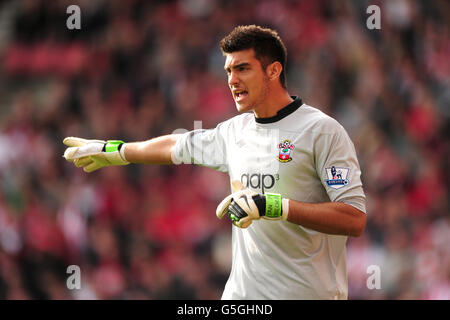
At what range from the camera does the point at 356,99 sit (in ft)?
23.0

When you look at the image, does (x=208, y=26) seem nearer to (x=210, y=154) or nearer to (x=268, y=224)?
(x=210, y=154)

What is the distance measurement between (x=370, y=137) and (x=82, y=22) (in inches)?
147

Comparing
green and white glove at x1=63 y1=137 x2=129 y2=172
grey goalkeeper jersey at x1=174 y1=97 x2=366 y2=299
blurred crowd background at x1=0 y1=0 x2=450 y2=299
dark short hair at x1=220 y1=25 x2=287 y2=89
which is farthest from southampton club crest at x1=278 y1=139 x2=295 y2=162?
blurred crowd background at x1=0 y1=0 x2=450 y2=299

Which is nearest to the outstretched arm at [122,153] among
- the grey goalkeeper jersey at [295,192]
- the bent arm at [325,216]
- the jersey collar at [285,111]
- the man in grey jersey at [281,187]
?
the man in grey jersey at [281,187]

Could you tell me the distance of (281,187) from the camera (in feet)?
10.7

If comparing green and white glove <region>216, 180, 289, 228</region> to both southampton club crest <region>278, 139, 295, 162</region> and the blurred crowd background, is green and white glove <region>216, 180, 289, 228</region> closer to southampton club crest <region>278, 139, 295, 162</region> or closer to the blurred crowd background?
southampton club crest <region>278, 139, 295, 162</region>

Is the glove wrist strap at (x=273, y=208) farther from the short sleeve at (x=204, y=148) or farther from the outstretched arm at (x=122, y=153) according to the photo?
the outstretched arm at (x=122, y=153)

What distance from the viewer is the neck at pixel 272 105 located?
339cm

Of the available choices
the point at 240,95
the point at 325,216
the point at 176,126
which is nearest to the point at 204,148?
the point at 240,95

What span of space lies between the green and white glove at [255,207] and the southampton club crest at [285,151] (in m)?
0.23

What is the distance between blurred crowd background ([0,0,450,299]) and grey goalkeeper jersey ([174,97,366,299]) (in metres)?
2.85

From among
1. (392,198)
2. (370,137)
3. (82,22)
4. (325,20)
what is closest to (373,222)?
(392,198)

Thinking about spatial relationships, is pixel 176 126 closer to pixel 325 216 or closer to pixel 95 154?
pixel 95 154

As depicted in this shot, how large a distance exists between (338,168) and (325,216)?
0.24 metres
